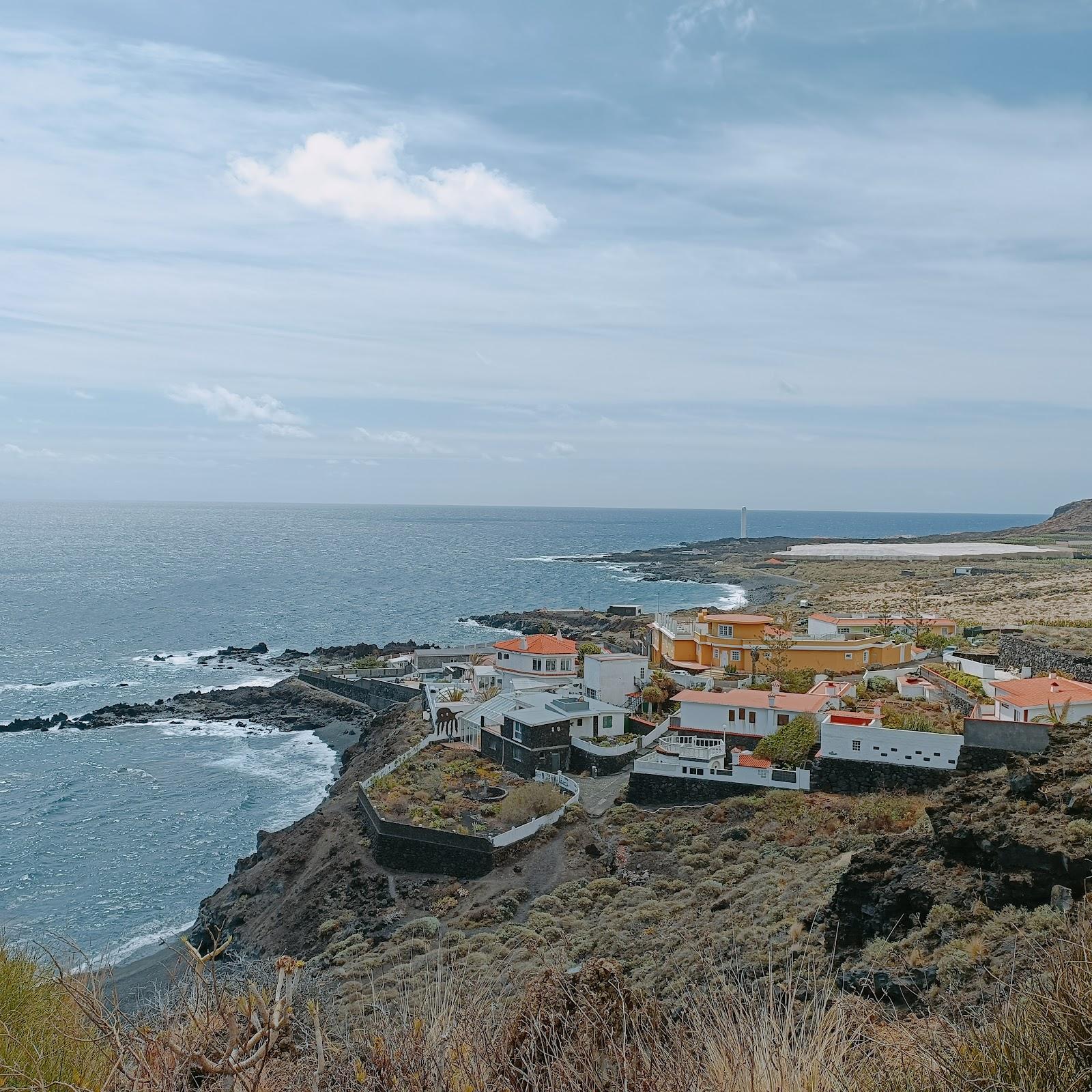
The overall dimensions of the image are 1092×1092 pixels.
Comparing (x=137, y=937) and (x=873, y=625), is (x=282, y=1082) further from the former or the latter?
(x=873, y=625)

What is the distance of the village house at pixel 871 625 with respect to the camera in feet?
136

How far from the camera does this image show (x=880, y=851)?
16.1m

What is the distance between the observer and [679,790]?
26250 millimetres

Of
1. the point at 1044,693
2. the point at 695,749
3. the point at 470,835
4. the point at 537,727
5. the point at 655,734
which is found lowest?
the point at 470,835

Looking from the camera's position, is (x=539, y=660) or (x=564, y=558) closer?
(x=539, y=660)

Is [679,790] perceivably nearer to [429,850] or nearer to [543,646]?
[429,850]

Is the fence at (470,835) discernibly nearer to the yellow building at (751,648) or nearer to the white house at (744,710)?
the white house at (744,710)

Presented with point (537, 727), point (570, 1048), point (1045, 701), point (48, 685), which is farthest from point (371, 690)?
point (570, 1048)

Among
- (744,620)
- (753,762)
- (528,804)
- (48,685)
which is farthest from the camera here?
(48,685)

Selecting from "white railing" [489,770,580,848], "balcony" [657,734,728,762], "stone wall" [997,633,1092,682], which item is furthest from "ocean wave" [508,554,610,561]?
"balcony" [657,734,728,762]

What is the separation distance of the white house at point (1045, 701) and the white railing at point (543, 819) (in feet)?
40.3

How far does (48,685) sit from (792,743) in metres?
53.7

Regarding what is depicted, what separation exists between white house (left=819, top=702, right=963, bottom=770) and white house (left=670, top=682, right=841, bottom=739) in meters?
2.93

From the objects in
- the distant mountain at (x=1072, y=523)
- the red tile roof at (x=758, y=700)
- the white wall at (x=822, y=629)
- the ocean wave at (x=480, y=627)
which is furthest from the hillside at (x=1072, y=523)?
the red tile roof at (x=758, y=700)
